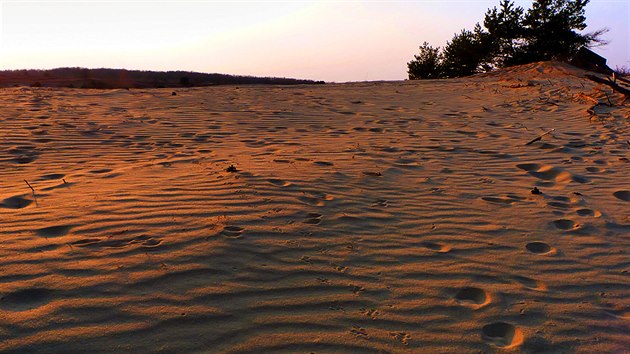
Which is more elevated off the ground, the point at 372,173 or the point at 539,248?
the point at 372,173

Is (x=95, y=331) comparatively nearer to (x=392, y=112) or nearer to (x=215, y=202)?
(x=215, y=202)

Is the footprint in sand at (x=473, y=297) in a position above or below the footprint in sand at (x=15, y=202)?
below

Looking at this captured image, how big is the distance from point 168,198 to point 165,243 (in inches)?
37.6

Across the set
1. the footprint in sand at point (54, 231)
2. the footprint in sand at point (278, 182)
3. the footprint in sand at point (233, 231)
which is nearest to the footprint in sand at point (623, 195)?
the footprint in sand at point (278, 182)

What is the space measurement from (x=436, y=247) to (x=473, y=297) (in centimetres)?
67

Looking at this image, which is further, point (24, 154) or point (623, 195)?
A: point (24, 154)

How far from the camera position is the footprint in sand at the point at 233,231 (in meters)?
3.39

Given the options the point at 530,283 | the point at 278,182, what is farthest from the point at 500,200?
the point at 278,182

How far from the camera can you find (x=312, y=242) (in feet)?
11.1

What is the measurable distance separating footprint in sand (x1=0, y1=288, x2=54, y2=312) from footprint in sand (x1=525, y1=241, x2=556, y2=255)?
2.96 meters

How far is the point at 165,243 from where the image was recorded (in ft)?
10.6

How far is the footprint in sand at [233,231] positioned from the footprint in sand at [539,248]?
1.98 m

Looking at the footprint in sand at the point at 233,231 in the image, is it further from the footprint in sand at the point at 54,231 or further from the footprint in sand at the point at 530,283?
the footprint in sand at the point at 530,283

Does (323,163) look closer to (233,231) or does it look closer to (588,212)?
(233,231)
